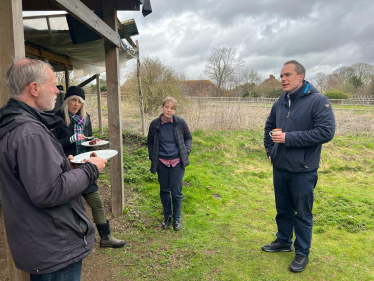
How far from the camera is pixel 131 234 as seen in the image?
12.0 feet

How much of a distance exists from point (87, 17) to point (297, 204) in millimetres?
3026

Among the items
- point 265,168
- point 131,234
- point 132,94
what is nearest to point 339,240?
point 131,234

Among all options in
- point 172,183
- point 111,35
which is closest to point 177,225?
point 172,183

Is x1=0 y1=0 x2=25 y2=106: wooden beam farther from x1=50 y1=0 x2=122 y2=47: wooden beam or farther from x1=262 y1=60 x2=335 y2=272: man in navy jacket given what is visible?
x1=262 y1=60 x2=335 y2=272: man in navy jacket

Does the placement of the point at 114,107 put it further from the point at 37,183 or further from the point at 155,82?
the point at 155,82

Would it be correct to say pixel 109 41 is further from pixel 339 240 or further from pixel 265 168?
pixel 265 168

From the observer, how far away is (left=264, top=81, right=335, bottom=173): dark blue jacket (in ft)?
8.89

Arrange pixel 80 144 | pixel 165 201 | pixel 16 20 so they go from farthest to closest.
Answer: pixel 165 201 → pixel 80 144 → pixel 16 20

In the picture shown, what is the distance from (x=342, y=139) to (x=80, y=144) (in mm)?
9377

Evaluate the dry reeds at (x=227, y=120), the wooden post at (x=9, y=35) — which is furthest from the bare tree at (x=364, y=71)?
the wooden post at (x=9, y=35)

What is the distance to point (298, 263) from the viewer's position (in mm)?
2936

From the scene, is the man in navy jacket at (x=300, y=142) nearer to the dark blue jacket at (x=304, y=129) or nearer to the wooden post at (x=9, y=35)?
the dark blue jacket at (x=304, y=129)

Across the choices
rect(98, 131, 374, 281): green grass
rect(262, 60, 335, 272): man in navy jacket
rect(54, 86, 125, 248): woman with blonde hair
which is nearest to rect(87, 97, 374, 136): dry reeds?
rect(98, 131, 374, 281): green grass

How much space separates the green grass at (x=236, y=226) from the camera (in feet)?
9.72
